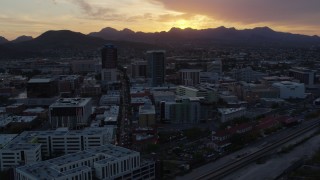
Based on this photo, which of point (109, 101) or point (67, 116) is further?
point (109, 101)

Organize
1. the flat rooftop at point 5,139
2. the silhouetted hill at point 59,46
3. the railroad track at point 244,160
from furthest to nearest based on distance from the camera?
1. the silhouetted hill at point 59,46
2. the flat rooftop at point 5,139
3. the railroad track at point 244,160

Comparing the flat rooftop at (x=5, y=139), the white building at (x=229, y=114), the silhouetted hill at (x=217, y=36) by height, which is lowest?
the flat rooftop at (x=5, y=139)

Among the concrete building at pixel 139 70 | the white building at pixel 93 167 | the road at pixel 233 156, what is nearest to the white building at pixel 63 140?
the white building at pixel 93 167

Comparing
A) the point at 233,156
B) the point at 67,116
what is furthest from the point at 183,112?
the point at 233,156

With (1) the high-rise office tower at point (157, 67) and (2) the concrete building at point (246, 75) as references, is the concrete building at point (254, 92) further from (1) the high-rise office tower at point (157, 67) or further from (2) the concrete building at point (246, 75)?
(2) the concrete building at point (246, 75)

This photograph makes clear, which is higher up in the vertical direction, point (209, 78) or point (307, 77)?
point (307, 77)

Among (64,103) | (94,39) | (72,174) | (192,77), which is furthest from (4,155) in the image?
(94,39)

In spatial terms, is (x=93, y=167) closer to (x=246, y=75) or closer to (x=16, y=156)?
(x=16, y=156)
